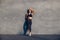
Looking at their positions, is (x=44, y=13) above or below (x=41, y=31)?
above

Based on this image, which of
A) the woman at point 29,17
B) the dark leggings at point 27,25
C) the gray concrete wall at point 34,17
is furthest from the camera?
the gray concrete wall at point 34,17

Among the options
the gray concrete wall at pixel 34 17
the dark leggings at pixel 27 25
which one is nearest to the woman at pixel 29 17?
the dark leggings at pixel 27 25

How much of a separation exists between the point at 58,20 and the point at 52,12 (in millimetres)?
570

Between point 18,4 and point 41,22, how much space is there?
1673 mm

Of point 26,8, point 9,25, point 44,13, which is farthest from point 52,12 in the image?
point 9,25

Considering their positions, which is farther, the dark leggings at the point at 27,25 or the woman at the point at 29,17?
the dark leggings at the point at 27,25

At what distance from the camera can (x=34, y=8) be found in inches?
560

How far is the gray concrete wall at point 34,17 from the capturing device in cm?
1431

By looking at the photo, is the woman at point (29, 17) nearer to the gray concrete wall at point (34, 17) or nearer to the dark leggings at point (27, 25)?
the dark leggings at point (27, 25)

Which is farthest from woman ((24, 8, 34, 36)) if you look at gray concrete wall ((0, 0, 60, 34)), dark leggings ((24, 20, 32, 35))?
gray concrete wall ((0, 0, 60, 34))

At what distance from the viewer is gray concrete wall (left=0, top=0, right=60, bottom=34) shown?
14.3 meters

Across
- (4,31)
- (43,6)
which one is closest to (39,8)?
(43,6)

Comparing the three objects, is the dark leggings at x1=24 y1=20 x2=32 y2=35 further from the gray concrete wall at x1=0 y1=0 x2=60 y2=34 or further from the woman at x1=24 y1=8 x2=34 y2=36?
the gray concrete wall at x1=0 y1=0 x2=60 y2=34

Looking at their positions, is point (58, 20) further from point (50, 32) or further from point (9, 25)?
point (9, 25)
